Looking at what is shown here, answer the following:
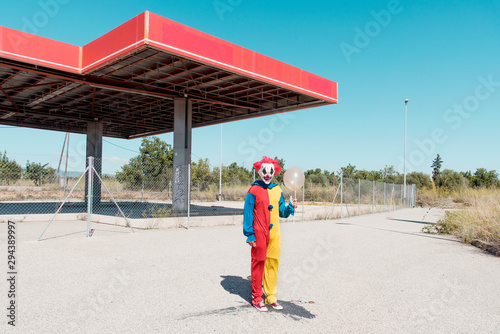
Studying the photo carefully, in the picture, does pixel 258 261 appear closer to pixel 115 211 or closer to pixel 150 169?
pixel 115 211

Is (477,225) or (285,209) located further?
(477,225)

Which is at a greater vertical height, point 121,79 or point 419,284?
point 121,79

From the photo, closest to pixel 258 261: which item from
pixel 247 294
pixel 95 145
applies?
pixel 247 294

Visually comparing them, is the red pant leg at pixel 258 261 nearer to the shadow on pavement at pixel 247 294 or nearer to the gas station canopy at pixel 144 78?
the shadow on pavement at pixel 247 294

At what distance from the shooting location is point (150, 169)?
3347cm

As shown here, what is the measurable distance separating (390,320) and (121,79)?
1547 cm

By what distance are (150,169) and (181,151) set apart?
54.3 feet

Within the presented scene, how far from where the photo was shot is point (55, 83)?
1677 centimetres

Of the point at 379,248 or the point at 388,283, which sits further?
the point at 379,248

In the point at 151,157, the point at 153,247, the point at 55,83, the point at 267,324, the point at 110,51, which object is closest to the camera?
the point at 267,324

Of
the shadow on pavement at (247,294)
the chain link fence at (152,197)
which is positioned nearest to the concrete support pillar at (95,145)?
the chain link fence at (152,197)

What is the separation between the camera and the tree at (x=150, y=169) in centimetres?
2958

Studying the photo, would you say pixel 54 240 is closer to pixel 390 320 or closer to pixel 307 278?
pixel 307 278

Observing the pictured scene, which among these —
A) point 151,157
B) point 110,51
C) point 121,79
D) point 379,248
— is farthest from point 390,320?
point 151,157
